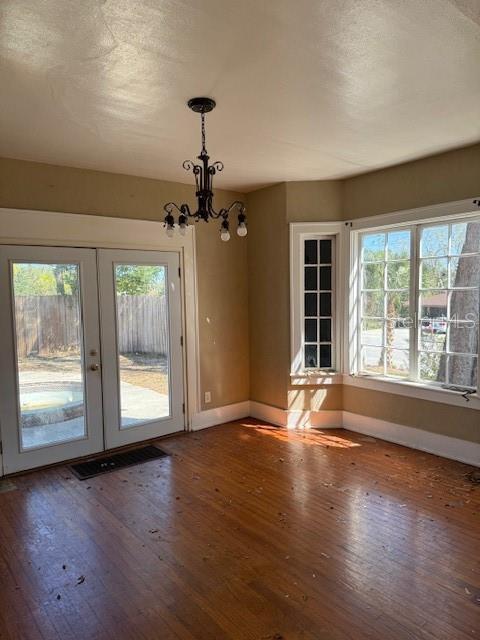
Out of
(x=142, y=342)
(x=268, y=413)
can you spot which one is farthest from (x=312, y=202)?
(x=268, y=413)

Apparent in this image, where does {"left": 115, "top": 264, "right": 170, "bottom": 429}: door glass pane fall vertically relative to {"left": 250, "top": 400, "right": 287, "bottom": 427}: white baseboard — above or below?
above

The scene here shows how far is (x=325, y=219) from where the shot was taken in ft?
15.9

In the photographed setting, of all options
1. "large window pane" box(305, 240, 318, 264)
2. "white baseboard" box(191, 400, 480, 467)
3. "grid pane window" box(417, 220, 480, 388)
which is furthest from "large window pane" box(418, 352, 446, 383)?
"large window pane" box(305, 240, 318, 264)

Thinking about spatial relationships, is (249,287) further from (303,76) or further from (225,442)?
(303,76)

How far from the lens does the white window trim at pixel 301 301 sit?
482 cm

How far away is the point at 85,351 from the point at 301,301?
236 centimetres

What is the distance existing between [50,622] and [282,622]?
114cm

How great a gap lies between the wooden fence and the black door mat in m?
1.03

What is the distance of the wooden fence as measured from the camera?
3.90 meters

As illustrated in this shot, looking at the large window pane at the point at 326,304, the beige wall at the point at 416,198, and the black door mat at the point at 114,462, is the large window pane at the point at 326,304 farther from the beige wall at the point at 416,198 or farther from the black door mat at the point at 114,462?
the black door mat at the point at 114,462

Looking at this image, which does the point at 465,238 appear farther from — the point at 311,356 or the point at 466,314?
the point at 311,356

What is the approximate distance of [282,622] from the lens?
6.87 ft

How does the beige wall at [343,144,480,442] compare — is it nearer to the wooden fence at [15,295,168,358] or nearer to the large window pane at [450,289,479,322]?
the large window pane at [450,289,479,322]

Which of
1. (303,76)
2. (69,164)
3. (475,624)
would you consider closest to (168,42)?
(303,76)
